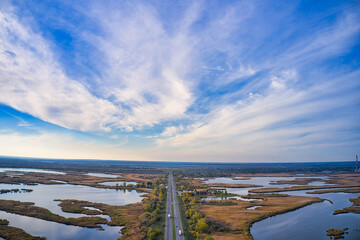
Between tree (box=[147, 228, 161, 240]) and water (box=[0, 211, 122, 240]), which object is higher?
tree (box=[147, 228, 161, 240])

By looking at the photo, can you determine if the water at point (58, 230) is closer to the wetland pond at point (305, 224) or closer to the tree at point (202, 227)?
the tree at point (202, 227)

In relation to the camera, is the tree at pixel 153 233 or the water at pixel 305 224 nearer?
the tree at pixel 153 233

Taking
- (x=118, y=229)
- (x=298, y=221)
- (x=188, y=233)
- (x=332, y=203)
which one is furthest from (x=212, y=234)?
(x=332, y=203)

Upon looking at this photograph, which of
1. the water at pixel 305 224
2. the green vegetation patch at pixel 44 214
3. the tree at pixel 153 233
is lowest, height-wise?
the water at pixel 305 224

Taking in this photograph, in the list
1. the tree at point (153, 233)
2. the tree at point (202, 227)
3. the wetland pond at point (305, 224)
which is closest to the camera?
the tree at point (153, 233)

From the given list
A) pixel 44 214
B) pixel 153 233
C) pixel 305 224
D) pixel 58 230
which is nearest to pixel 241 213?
pixel 305 224

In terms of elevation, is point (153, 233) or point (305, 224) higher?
point (153, 233)

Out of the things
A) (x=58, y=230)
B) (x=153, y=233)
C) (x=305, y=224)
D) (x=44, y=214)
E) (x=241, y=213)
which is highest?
(x=153, y=233)

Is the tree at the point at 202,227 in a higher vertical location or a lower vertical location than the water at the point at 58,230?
higher

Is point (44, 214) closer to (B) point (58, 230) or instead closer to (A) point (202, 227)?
(B) point (58, 230)

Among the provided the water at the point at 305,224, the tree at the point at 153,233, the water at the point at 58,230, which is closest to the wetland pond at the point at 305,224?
the water at the point at 305,224

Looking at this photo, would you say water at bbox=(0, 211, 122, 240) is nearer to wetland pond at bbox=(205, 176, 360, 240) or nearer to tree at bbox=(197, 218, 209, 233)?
tree at bbox=(197, 218, 209, 233)

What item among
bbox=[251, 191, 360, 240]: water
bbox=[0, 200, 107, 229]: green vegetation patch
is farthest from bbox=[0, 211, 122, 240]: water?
bbox=[251, 191, 360, 240]: water

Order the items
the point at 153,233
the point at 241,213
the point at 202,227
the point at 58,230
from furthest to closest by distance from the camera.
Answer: the point at 241,213, the point at 58,230, the point at 202,227, the point at 153,233
